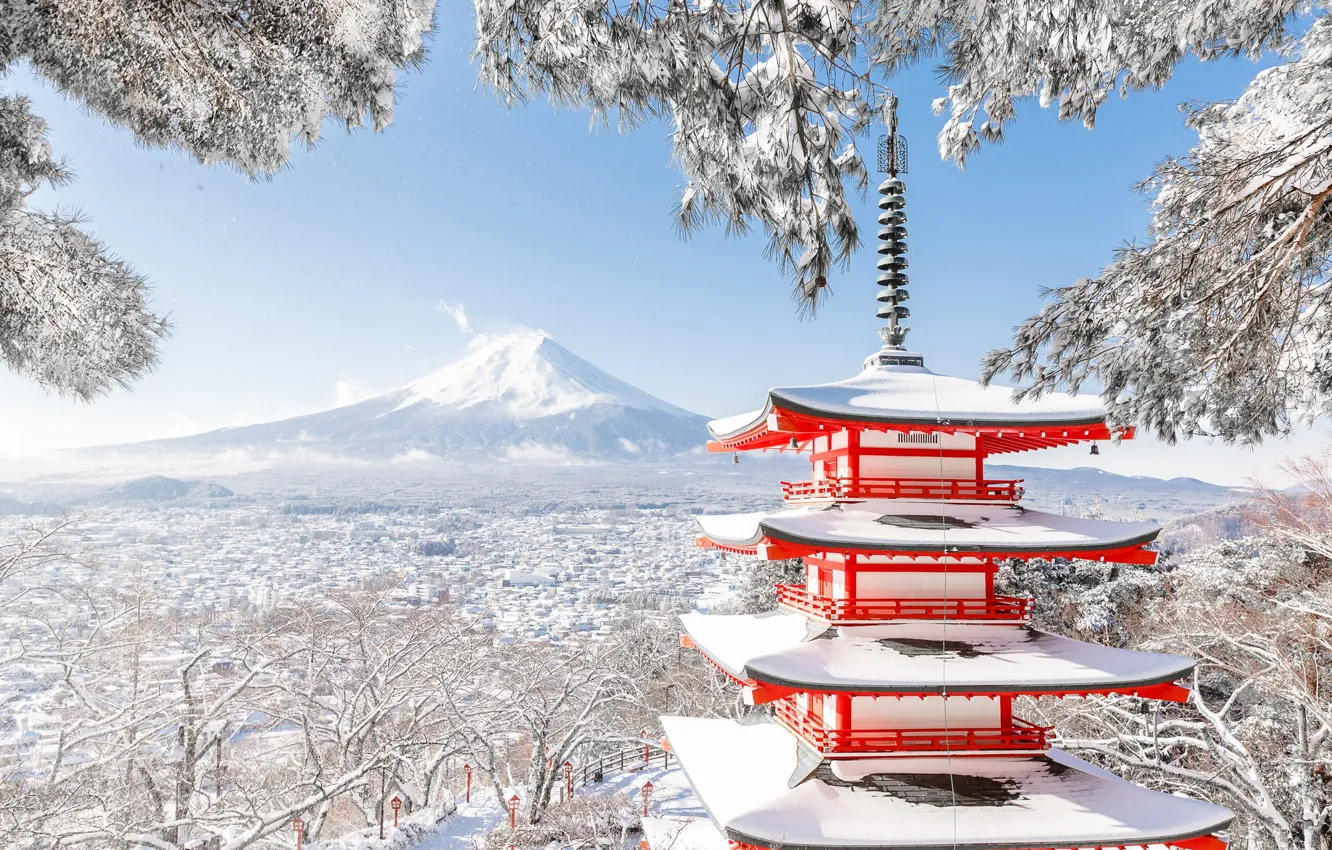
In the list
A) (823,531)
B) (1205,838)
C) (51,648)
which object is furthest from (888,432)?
(51,648)

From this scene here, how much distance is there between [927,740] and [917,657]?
2.26 feet

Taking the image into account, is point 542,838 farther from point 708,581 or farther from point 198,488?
point 198,488

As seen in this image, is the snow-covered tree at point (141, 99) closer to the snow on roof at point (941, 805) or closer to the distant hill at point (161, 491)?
the snow on roof at point (941, 805)

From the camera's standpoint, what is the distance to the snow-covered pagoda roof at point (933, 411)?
5.68 m

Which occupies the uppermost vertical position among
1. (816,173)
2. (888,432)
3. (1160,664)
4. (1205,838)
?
(816,173)

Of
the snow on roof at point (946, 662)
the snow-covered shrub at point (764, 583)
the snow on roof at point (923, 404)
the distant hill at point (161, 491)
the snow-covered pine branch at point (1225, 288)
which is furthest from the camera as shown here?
the distant hill at point (161, 491)

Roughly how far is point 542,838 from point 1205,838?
29.6 feet

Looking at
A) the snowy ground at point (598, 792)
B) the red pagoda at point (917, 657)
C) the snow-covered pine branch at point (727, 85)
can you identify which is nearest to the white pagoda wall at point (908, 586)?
the red pagoda at point (917, 657)

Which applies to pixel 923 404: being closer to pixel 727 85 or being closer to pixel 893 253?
pixel 893 253

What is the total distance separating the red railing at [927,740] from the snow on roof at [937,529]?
4.81ft

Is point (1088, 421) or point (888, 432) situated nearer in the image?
point (1088, 421)

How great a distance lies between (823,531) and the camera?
566cm

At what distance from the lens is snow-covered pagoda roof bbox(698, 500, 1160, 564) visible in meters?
5.53

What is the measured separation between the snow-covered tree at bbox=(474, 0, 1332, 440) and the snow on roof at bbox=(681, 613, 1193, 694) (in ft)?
9.10
